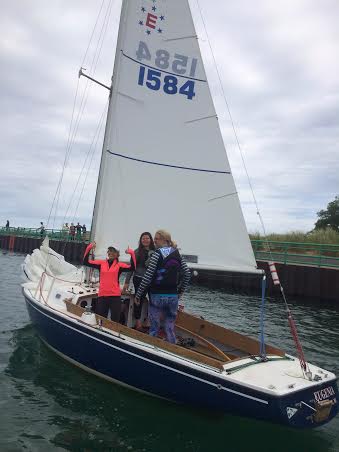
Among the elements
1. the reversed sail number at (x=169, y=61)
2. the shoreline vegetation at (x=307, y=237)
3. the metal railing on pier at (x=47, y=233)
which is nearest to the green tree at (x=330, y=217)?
the shoreline vegetation at (x=307, y=237)

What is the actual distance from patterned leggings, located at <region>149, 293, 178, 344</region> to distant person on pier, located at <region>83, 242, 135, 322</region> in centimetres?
94

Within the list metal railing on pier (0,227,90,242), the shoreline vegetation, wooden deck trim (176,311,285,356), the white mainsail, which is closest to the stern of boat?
wooden deck trim (176,311,285,356)

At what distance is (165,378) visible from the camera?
602 centimetres

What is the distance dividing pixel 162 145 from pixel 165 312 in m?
3.42

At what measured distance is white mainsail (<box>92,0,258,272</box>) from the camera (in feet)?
27.4

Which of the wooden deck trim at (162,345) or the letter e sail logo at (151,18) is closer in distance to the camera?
the wooden deck trim at (162,345)

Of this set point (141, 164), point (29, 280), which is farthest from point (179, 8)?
point (29, 280)

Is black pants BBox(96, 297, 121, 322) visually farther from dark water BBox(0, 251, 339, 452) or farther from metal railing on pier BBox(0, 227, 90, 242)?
metal railing on pier BBox(0, 227, 90, 242)

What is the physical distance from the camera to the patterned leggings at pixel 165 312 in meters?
6.64

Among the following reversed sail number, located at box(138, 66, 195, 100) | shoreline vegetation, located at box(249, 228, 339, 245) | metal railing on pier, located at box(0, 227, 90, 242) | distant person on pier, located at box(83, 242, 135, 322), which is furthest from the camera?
metal railing on pier, located at box(0, 227, 90, 242)

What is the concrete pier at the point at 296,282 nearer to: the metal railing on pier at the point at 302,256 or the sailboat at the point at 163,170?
the metal railing on pier at the point at 302,256

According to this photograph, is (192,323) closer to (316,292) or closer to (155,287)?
(155,287)

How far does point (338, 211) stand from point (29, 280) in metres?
38.2

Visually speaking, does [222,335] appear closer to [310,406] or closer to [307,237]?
[310,406]
